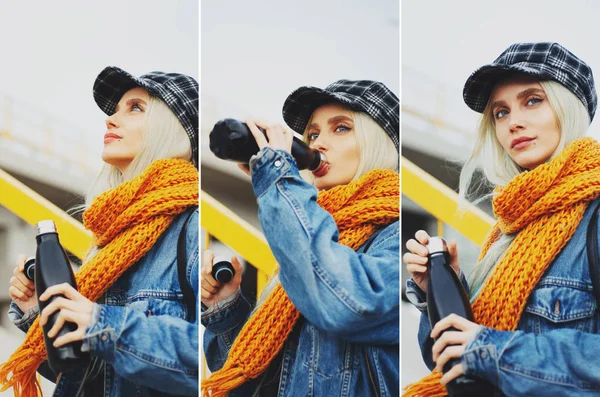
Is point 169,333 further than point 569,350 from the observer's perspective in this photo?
Yes

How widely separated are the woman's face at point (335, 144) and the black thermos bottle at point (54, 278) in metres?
1.01

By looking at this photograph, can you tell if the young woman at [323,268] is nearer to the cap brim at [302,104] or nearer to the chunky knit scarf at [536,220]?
the cap brim at [302,104]

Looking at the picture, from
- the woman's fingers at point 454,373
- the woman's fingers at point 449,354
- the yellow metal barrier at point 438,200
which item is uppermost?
the yellow metal barrier at point 438,200

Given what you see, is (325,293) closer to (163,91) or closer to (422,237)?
(422,237)

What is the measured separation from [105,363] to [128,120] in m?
0.95

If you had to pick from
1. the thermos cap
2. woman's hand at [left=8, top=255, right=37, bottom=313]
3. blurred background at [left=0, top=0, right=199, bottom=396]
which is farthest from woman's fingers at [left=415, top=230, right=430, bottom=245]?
woman's hand at [left=8, top=255, right=37, bottom=313]

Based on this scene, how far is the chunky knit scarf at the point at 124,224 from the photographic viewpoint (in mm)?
3121

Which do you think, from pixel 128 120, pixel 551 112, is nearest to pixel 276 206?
pixel 128 120

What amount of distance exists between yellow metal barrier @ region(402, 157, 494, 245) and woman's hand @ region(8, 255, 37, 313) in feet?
4.95

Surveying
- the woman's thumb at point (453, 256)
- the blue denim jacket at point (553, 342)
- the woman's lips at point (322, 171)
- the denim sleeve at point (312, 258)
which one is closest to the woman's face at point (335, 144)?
the woman's lips at point (322, 171)

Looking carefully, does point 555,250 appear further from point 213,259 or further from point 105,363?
point 105,363

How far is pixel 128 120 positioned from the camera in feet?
10.7

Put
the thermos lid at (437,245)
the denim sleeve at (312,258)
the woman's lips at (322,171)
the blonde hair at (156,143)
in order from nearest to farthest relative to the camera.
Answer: the denim sleeve at (312,258) < the thermos lid at (437,245) < the woman's lips at (322,171) < the blonde hair at (156,143)

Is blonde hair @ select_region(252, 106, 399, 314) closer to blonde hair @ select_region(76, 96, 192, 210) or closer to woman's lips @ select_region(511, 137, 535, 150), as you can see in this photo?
woman's lips @ select_region(511, 137, 535, 150)
